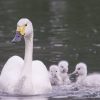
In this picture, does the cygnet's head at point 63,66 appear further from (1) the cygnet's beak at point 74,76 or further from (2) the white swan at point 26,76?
(2) the white swan at point 26,76

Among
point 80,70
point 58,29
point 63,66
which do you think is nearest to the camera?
point 80,70

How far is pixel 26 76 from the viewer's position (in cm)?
1365

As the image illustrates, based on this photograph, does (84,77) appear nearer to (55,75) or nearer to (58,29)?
(55,75)

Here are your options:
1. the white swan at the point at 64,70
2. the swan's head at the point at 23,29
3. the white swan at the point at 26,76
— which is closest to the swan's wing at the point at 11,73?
the white swan at the point at 26,76

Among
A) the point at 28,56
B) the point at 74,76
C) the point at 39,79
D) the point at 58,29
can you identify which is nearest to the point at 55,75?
the point at 74,76

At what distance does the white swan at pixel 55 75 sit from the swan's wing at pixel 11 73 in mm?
1049

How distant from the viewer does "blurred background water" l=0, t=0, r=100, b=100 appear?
1736 centimetres

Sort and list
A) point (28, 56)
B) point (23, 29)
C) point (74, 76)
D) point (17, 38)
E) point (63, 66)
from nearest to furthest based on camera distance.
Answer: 1. point (17, 38)
2. point (23, 29)
3. point (28, 56)
4. point (63, 66)
5. point (74, 76)

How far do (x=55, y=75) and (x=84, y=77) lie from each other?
0.69m

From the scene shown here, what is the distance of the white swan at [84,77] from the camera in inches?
588

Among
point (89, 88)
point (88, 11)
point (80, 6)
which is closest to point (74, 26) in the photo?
point (88, 11)

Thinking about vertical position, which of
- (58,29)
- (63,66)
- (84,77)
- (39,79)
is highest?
(58,29)

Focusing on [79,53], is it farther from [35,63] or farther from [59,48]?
[35,63]

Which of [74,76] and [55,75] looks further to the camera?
[74,76]
